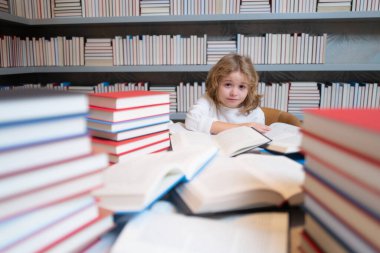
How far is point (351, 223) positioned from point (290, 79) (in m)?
2.21

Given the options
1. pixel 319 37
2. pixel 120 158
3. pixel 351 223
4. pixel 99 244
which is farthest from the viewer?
pixel 319 37

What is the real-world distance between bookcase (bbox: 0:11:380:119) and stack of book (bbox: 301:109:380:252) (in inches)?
70.6

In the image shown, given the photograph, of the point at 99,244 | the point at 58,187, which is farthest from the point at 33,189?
the point at 99,244

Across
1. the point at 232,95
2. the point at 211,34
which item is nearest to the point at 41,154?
the point at 232,95

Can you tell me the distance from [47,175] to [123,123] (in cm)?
31

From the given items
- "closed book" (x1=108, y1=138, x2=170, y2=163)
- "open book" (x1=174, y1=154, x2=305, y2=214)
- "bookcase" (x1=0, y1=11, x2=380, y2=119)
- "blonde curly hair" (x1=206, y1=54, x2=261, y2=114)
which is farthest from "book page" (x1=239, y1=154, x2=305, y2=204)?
"bookcase" (x1=0, y1=11, x2=380, y2=119)

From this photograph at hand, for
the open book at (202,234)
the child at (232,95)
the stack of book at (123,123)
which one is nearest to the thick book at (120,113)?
the stack of book at (123,123)

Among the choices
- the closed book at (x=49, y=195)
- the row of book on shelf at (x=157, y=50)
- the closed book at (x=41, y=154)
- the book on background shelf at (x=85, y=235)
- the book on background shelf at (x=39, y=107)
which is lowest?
the book on background shelf at (x=85, y=235)

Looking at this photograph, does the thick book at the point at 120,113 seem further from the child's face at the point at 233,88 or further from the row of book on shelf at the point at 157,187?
the child's face at the point at 233,88

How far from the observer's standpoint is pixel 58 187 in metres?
0.32

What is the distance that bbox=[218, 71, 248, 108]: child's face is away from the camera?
1.48 metres

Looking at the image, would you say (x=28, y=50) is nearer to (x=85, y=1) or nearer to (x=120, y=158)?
(x=85, y=1)

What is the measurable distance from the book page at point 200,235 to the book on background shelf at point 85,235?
26 mm

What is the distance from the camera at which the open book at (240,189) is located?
0.43 m
